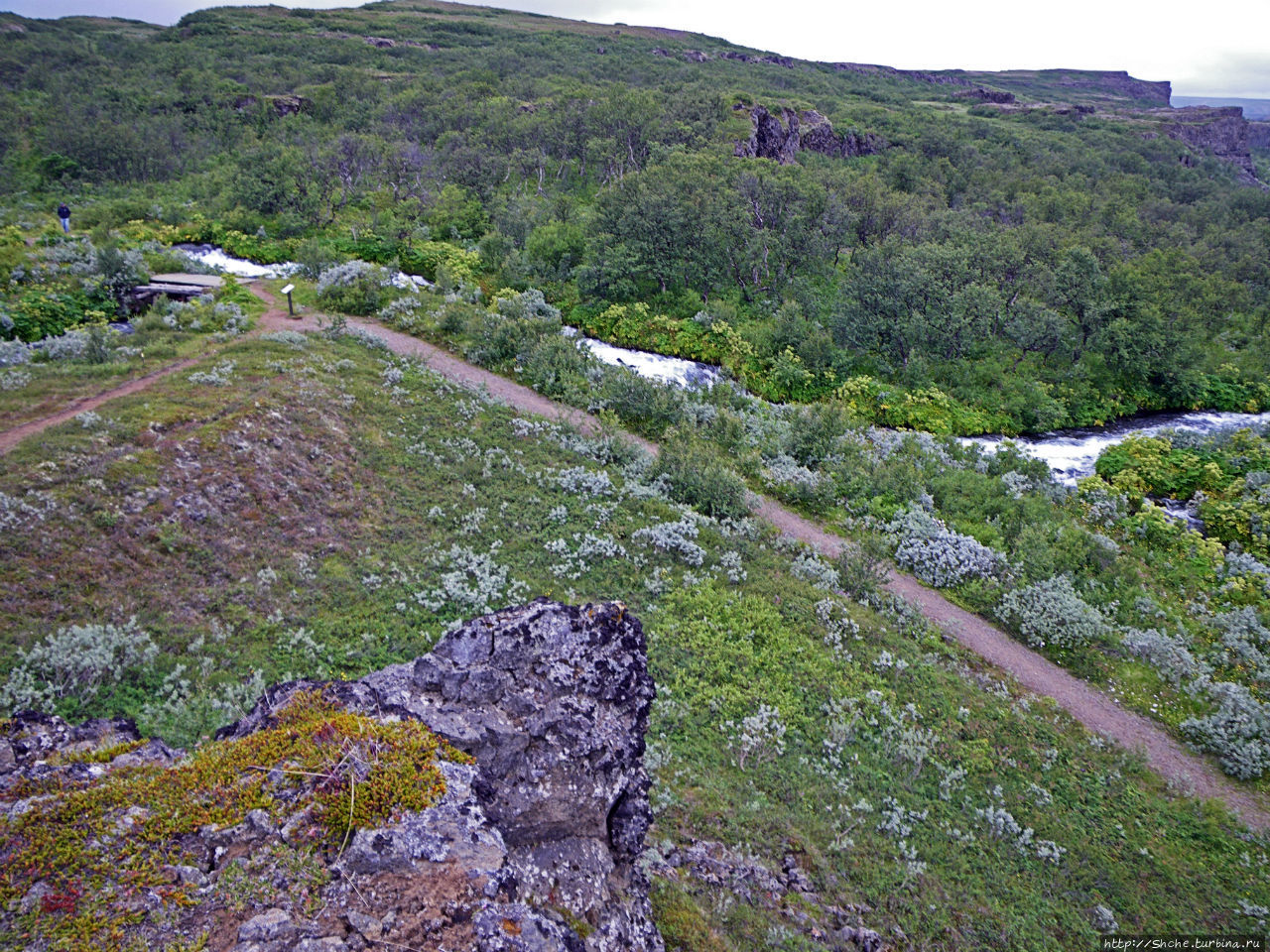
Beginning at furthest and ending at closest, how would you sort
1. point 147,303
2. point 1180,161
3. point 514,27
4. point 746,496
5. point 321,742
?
point 514,27 → point 1180,161 → point 147,303 → point 746,496 → point 321,742

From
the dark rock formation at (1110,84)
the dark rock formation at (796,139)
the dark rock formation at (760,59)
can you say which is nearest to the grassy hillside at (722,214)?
the dark rock formation at (796,139)

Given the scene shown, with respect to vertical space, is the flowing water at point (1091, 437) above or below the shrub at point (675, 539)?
below

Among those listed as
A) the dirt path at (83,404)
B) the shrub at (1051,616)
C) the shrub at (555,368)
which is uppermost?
the dirt path at (83,404)

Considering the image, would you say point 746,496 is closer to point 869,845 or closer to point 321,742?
point 869,845

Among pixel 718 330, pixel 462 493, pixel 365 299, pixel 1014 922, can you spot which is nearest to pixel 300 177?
pixel 365 299

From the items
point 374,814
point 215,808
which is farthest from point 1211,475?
point 215,808

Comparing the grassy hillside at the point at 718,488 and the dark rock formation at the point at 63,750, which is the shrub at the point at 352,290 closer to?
the grassy hillside at the point at 718,488
